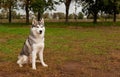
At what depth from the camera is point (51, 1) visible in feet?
192

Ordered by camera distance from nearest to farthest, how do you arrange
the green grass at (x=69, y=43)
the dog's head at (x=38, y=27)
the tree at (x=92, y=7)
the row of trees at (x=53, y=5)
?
the dog's head at (x=38, y=27)
the green grass at (x=69, y=43)
the row of trees at (x=53, y=5)
the tree at (x=92, y=7)

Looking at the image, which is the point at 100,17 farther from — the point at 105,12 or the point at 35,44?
the point at 35,44

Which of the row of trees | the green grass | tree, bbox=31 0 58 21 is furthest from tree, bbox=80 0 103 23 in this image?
the green grass

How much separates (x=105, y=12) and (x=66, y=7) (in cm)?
969

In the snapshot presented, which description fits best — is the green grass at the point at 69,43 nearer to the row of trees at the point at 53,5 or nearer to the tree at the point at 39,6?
the row of trees at the point at 53,5

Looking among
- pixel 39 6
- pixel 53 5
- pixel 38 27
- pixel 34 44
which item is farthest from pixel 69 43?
pixel 53 5

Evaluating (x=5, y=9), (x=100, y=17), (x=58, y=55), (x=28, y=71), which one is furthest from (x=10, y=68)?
(x=100, y=17)

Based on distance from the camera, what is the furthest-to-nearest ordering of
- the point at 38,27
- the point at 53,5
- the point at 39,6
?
the point at 53,5, the point at 39,6, the point at 38,27

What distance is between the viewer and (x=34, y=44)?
11539mm

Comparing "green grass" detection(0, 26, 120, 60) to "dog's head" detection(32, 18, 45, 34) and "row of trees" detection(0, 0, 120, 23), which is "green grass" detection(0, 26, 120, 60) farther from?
"row of trees" detection(0, 0, 120, 23)

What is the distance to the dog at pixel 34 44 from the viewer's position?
1123 centimetres

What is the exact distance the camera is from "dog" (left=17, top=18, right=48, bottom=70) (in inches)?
442

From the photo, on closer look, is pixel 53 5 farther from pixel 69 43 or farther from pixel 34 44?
pixel 34 44

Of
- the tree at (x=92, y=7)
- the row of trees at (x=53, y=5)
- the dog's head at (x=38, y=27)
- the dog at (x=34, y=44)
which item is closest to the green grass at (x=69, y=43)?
the dog at (x=34, y=44)
